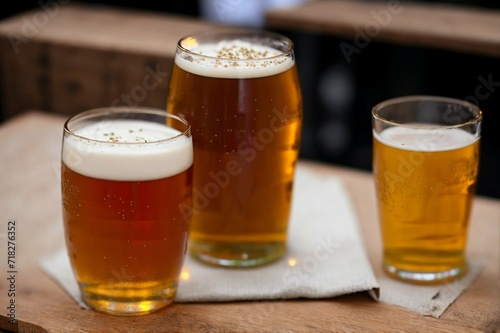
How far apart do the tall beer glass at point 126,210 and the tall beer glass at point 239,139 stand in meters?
0.07

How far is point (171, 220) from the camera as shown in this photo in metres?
0.98

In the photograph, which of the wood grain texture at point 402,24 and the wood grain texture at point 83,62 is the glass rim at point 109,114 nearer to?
the wood grain texture at point 83,62

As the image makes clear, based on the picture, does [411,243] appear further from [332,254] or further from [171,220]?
[171,220]

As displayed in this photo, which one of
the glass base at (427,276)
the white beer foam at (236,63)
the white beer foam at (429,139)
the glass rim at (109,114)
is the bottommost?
the glass base at (427,276)

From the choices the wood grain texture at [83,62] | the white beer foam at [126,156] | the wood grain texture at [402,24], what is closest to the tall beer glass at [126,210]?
the white beer foam at [126,156]

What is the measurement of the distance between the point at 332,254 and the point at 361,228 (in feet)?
0.46

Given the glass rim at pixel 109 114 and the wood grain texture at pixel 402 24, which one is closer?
the glass rim at pixel 109 114

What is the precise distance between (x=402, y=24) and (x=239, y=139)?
103 cm

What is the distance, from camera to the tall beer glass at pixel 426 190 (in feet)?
3.44

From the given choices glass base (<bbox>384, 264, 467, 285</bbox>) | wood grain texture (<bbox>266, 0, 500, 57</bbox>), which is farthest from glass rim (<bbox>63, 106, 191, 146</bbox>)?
wood grain texture (<bbox>266, 0, 500, 57</bbox>)

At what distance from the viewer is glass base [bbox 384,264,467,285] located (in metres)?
1.10

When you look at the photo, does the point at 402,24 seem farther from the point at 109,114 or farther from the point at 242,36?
the point at 109,114

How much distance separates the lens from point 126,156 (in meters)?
0.93

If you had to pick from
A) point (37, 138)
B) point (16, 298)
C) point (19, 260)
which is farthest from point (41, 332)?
point (37, 138)
